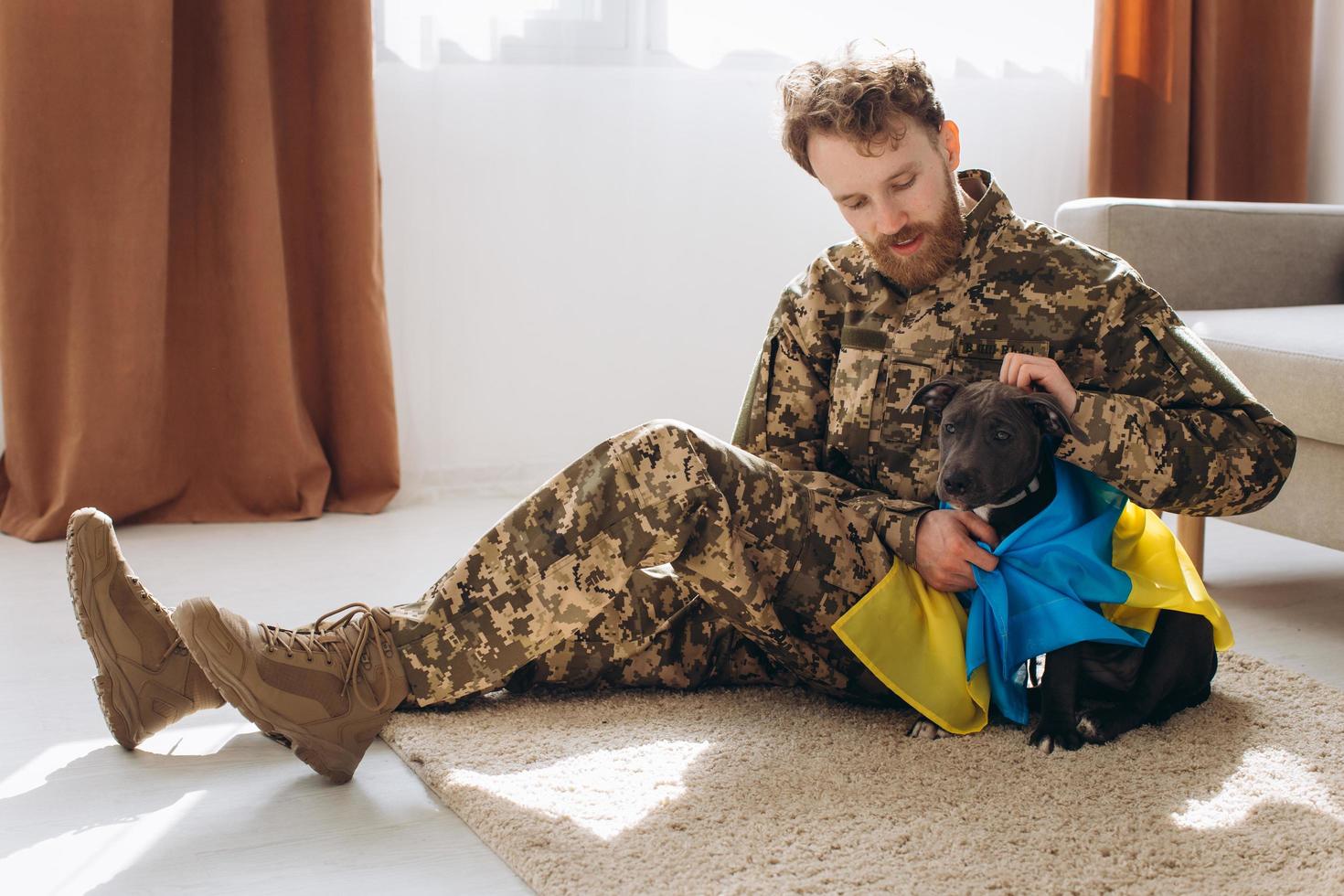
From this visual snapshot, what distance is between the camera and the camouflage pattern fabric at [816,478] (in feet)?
5.55

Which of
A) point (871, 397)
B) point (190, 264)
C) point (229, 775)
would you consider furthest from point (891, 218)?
point (190, 264)

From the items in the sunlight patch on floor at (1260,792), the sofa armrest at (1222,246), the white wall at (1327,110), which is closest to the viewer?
the sunlight patch on floor at (1260,792)

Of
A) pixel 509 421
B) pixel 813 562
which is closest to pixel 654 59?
pixel 509 421

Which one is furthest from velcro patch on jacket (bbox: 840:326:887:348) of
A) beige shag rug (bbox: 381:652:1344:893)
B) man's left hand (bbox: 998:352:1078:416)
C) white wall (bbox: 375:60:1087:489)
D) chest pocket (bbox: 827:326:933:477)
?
white wall (bbox: 375:60:1087:489)

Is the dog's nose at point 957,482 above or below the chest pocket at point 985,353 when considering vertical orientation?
below

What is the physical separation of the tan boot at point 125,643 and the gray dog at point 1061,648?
0.99 m

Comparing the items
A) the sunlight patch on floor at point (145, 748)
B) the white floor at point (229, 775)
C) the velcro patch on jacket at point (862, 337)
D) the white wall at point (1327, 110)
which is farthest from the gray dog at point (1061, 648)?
the white wall at point (1327, 110)

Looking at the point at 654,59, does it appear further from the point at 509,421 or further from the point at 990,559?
the point at 990,559

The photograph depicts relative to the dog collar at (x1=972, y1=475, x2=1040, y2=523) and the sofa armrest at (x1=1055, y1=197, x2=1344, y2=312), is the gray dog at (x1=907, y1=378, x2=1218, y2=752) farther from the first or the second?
the sofa armrest at (x1=1055, y1=197, x2=1344, y2=312)

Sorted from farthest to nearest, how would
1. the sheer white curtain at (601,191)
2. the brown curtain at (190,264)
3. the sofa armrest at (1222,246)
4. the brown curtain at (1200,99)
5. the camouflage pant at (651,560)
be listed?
the brown curtain at (1200,99) → the sheer white curtain at (601,191) → the brown curtain at (190,264) → the sofa armrest at (1222,246) → the camouflage pant at (651,560)

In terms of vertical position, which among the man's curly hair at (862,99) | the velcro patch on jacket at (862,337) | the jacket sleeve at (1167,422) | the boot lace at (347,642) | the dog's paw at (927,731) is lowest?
the dog's paw at (927,731)

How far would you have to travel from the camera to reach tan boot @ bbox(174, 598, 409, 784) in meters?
1.59

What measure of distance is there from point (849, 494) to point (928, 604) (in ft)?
0.68

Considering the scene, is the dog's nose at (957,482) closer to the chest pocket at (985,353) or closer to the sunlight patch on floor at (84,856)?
the chest pocket at (985,353)
